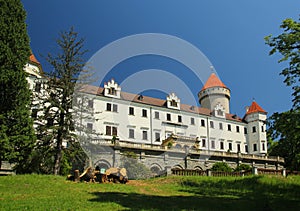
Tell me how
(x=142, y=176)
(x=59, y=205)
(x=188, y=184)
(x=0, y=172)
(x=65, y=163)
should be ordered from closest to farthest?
(x=59, y=205) → (x=188, y=184) → (x=0, y=172) → (x=65, y=163) → (x=142, y=176)

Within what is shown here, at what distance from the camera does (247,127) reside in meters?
61.2

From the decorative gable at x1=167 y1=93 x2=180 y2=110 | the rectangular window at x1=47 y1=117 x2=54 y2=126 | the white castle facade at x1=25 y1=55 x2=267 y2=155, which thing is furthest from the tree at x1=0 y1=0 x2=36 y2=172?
the decorative gable at x1=167 y1=93 x2=180 y2=110

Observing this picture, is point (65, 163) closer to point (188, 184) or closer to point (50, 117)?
point (50, 117)

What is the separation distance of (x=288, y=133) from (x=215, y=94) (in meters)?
51.7

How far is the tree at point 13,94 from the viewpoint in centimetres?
2281

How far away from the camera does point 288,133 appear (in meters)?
14.2

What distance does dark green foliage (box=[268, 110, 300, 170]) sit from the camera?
45.8ft

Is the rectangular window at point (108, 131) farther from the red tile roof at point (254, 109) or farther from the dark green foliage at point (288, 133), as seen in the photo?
the dark green foliage at point (288, 133)

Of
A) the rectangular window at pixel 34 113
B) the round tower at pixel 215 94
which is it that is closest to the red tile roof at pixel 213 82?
the round tower at pixel 215 94

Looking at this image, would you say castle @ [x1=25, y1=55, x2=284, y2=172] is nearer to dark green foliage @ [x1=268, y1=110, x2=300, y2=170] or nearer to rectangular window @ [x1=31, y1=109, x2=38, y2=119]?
rectangular window @ [x1=31, y1=109, x2=38, y2=119]

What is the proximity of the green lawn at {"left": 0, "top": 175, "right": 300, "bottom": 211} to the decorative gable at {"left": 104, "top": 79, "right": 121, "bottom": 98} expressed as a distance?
27061 mm

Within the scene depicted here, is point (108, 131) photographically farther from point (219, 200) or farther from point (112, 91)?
point (219, 200)

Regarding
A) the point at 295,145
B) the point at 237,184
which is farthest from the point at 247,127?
the point at 295,145

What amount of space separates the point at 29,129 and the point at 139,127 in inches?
984
